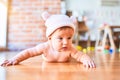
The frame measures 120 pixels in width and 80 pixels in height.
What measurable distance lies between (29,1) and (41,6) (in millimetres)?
208

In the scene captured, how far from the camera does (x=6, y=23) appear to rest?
380 centimetres

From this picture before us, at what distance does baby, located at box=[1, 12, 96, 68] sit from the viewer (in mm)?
1311

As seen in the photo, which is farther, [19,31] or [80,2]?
[80,2]

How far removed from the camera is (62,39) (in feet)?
4.34

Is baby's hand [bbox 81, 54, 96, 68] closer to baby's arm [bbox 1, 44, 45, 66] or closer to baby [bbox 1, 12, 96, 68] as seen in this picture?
baby [bbox 1, 12, 96, 68]

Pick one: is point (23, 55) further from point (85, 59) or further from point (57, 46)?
point (85, 59)

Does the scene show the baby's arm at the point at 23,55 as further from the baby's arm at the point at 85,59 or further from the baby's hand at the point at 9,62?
the baby's arm at the point at 85,59

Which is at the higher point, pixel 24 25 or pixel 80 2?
pixel 80 2

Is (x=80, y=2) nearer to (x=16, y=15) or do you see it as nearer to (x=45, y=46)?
(x=16, y=15)

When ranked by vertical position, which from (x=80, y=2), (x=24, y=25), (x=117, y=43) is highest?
(x=80, y=2)

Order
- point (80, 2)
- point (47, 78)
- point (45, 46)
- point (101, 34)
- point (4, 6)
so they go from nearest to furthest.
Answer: point (47, 78) → point (45, 46) → point (4, 6) → point (101, 34) → point (80, 2)

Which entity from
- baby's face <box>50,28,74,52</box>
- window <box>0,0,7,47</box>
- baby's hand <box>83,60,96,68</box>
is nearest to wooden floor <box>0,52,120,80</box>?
baby's hand <box>83,60,96,68</box>

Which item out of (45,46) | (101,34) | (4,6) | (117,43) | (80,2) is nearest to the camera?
(45,46)

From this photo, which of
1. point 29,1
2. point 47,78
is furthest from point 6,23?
point 47,78
